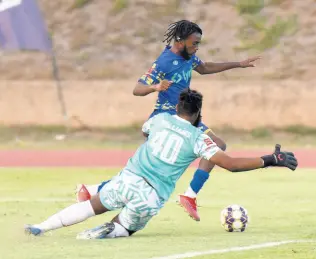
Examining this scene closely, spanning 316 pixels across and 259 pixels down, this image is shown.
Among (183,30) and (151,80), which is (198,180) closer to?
(151,80)

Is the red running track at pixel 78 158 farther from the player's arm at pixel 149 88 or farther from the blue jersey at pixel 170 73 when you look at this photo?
the player's arm at pixel 149 88

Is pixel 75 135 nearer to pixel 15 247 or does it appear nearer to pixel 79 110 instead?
pixel 79 110

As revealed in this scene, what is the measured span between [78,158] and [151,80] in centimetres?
1177

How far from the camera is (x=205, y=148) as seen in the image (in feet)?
32.0

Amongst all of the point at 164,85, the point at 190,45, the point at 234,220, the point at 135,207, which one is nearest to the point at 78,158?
the point at 190,45

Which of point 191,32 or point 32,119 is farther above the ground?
point 191,32

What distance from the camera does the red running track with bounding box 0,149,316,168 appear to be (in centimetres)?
2186

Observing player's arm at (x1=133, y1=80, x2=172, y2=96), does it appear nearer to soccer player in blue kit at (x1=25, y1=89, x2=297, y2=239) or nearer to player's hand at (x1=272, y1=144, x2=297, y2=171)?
soccer player in blue kit at (x1=25, y1=89, x2=297, y2=239)

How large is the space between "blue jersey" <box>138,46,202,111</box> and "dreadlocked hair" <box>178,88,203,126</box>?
1.83 metres

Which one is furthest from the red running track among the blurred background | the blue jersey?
the blue jersey

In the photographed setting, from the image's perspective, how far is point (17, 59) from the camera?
33.0 m

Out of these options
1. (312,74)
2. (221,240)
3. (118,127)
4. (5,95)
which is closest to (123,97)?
(118,127)

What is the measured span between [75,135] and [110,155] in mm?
6035

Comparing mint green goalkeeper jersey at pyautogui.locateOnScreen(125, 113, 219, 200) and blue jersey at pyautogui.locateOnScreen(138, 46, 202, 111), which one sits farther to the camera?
blue jersey at pyautogui.locateOnScreen(138, 46, 202, 111)
